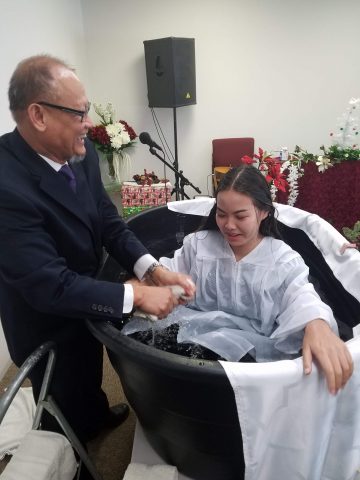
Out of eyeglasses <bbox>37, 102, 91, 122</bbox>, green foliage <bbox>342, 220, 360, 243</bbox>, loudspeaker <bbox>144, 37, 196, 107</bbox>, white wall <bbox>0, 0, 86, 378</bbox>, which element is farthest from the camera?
loudspeaker <bbox>144, 37, 196, 107</bbox>

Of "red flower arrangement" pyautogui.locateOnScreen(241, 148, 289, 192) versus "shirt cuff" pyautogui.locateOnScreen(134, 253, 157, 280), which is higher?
"red flower arrangement" pyautogui.locateOnScreen(241, 148, 289, 192)

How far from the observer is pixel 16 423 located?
1312 millimetres

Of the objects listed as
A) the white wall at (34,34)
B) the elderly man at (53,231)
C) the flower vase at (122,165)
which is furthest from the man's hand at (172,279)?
the flower vase at (122,165)

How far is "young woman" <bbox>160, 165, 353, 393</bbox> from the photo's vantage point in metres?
0.98

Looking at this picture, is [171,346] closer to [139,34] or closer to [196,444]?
[196,444]

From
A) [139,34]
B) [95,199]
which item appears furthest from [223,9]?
[95,199]

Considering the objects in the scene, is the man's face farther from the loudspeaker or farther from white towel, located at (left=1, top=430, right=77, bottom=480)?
the loudspeaker

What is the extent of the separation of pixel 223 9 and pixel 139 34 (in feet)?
2.64

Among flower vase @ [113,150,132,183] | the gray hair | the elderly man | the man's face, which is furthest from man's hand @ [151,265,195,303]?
flower vase @ [113,150,132,183]

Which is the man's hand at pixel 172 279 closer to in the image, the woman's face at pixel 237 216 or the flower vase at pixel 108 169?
the woman's face at pixel 237 216

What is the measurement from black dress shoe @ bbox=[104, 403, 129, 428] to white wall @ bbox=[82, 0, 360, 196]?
277cm

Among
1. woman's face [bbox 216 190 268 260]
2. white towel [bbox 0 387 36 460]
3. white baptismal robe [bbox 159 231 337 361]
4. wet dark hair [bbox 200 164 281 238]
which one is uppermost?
wet dark hair [bbox 200 164 281 238]

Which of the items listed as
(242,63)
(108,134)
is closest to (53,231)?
(108,134)

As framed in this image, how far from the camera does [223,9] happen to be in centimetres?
306
